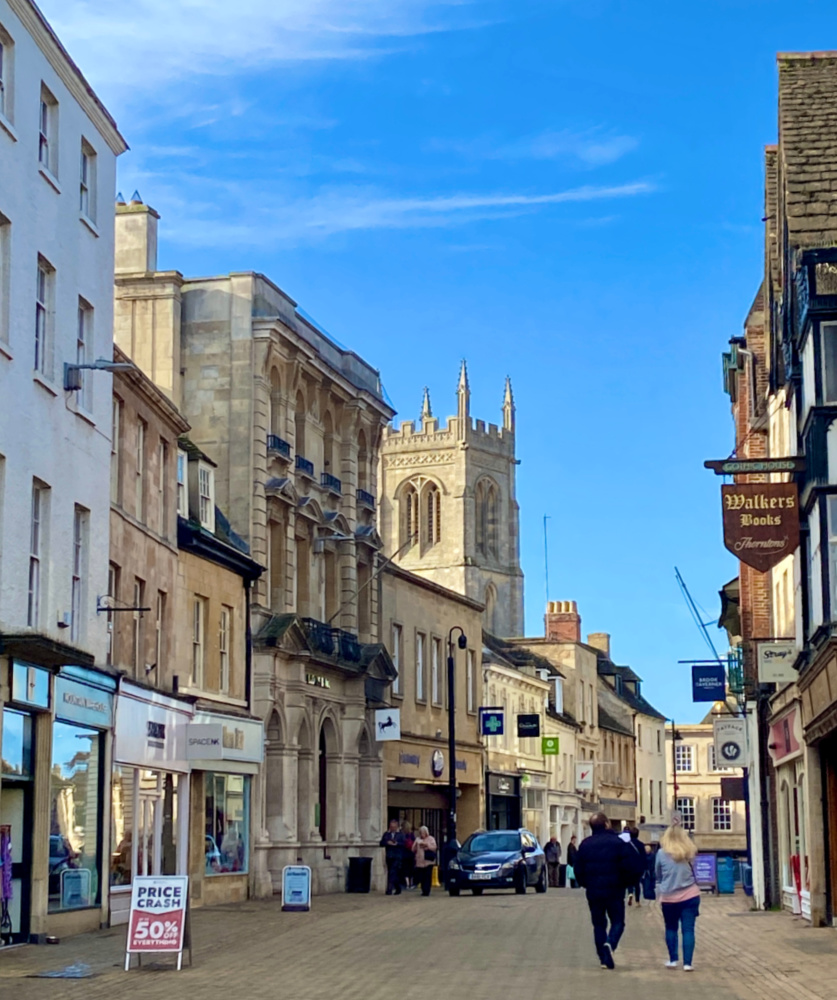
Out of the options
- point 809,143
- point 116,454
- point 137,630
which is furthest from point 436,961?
point 809,143

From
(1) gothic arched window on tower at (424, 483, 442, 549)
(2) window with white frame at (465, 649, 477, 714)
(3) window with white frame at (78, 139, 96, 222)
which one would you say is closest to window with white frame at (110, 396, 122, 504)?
(3) window with white frame at (78, 139, 96, 222)

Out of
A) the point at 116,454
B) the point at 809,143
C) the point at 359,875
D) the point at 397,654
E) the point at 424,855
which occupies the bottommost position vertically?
the point at 359,875

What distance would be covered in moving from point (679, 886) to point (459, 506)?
121755 millimetres

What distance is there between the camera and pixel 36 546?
22406mm

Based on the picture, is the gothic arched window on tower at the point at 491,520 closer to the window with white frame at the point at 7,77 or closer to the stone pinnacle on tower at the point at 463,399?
the stone pinnacle on tower at the point at 463,399

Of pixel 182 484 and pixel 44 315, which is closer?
pixel 44 315

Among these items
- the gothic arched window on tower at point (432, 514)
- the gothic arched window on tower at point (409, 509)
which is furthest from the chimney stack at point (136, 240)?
the gothic arched window on tower at point (409, 509)

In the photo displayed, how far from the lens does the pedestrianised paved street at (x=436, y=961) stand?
51.0 feet

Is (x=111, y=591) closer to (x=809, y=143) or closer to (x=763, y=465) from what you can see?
(x=763, y=465)

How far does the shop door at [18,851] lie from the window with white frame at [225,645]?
13.5m

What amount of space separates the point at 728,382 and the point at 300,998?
29120 millimetres

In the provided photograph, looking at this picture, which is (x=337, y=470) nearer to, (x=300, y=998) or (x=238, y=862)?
(x=238, y=862)

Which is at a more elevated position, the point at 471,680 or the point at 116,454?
the point at 116,454

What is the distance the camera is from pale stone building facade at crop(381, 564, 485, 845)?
159 feet
